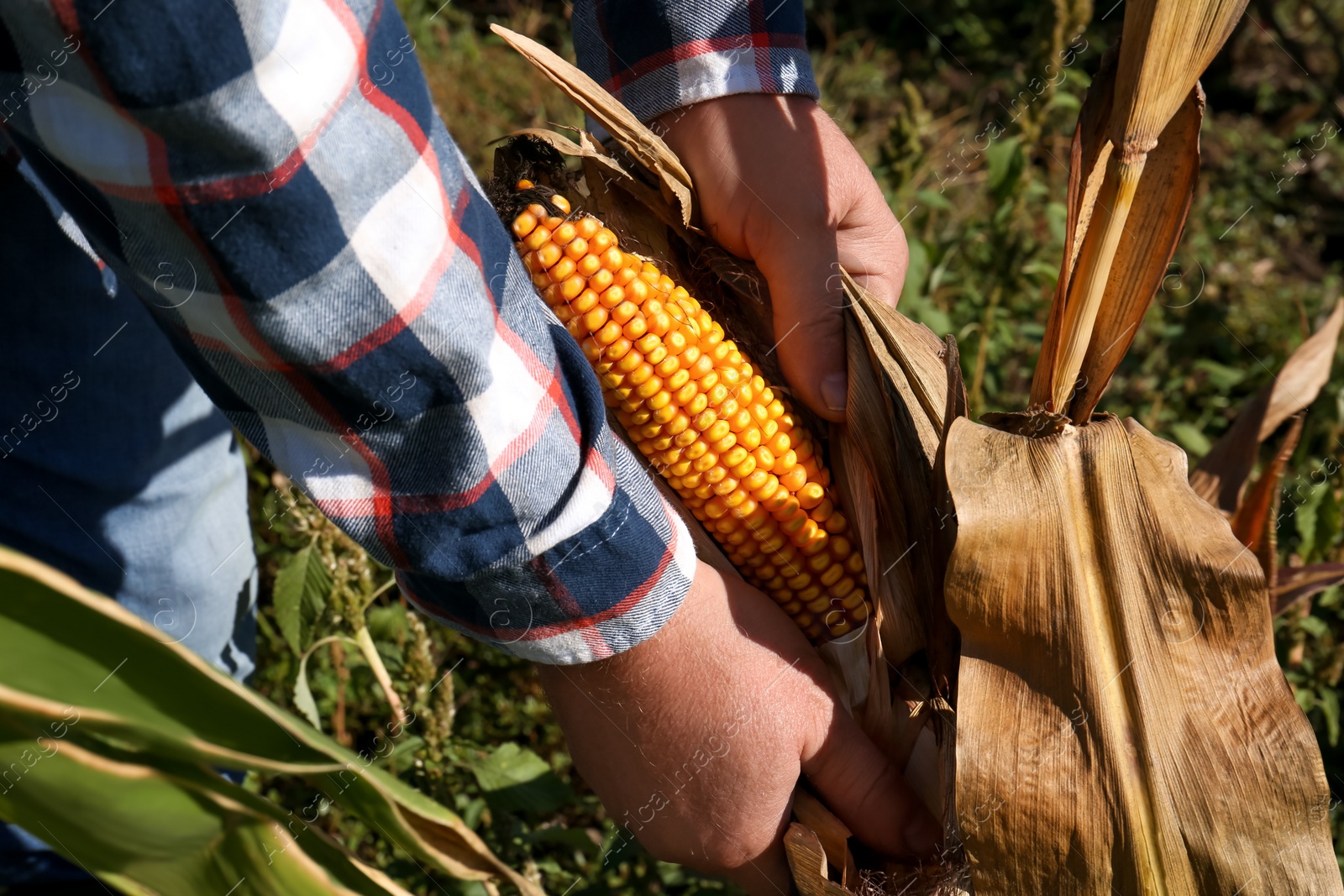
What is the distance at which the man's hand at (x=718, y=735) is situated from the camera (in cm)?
96

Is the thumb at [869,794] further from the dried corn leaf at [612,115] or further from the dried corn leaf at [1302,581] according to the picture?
the dried corn leaf at [1302,581]

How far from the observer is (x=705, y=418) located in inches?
43.2

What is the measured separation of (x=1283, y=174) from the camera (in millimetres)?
3625

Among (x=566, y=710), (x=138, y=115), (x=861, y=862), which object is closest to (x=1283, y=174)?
(x=861, y=862)

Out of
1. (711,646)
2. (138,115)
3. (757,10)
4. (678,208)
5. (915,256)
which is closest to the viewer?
(138,115)

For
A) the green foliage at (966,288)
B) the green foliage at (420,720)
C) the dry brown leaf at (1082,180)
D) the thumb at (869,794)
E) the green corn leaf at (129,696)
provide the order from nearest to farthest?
1. the green corn leaf at (129,696)
2. the dry brown leaf at (1082,180)
3. the thumb at (869,794)
4. the green foliage at (420,720)
5. the green foliage at (966,288)

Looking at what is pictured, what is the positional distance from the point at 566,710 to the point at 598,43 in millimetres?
906

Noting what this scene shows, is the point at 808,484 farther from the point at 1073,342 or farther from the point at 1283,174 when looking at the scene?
the point at 1283,174

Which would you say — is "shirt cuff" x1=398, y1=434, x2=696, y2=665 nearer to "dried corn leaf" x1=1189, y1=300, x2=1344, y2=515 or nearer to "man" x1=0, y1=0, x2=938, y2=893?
"man" x1=0, y1=0, x2=938, y2=893

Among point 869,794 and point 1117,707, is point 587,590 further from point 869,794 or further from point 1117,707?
point 1117,707

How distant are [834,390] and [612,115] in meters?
0.46

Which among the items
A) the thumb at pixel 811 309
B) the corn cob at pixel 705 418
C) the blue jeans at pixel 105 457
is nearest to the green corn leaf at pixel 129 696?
the corn cob at pixel 705 418

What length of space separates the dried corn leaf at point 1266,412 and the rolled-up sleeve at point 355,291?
1396 mm

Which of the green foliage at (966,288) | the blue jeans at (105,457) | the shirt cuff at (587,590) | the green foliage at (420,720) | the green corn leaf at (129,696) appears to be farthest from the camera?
the green foliage at (966,288)
